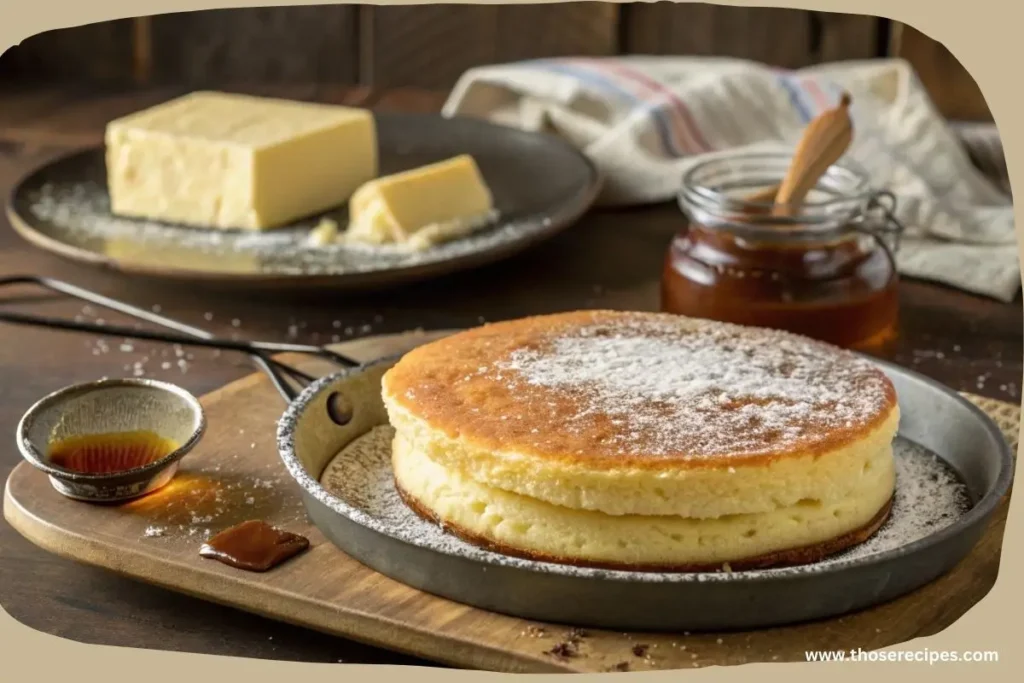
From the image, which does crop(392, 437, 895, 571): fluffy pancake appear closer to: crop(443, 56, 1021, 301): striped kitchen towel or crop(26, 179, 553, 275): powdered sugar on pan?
crop(26, 179, 553, 275): powdered sugar on pan

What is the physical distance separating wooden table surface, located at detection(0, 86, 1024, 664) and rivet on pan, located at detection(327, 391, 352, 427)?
298 mm

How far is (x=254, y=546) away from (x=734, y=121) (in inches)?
65.8

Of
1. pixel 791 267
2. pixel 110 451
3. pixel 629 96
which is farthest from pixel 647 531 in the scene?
pixel 629 96

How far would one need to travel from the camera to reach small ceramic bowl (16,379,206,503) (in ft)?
4.58

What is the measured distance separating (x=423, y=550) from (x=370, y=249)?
110 cm

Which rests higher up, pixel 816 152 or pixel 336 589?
pixel 816 152

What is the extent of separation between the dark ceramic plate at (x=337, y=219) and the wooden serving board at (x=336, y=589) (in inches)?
23.8

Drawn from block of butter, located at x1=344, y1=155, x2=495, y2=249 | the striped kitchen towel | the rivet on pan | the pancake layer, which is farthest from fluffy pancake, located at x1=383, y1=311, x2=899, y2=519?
the striped kitchen towel

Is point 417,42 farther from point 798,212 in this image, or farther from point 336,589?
point 336,589

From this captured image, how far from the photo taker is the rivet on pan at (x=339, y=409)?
5.08 ft

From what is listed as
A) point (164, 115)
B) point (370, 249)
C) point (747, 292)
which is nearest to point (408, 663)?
point (747, 292)

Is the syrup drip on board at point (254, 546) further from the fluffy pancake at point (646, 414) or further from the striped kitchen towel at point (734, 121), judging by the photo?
the striped kitchen towel at point (734, 121)

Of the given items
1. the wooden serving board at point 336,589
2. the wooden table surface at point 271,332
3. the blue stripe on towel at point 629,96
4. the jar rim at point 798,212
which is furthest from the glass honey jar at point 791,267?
the blue stripe on towel at point 629,96

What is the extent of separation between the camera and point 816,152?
1892 mm
